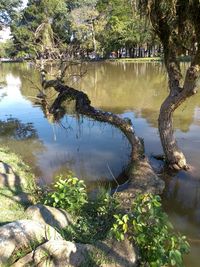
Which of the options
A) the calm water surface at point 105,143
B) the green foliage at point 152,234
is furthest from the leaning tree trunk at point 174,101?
the green foliage at point 152,234

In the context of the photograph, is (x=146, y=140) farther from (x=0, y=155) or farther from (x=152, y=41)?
(x=0, y=155)

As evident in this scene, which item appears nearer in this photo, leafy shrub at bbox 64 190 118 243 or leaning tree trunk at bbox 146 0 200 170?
leafy shrub at bbox 64 190 118 243

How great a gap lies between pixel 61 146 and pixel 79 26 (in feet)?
132

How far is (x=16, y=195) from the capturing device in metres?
5.87

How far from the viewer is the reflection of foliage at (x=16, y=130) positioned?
11648 millimetres

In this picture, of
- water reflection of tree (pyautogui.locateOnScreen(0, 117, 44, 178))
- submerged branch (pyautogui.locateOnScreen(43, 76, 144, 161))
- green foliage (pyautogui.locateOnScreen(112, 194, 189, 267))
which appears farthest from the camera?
water reflection of tree (pyautogui.locateOnScreen(0, 117, 44, 178))

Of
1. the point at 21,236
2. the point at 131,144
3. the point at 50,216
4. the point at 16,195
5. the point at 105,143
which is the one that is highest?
the point at 21,236

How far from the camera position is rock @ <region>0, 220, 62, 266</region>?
3645 millimetres

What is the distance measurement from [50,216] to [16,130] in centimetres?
820

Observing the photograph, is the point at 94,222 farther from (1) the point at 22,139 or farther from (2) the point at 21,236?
(1) the point at 22,139

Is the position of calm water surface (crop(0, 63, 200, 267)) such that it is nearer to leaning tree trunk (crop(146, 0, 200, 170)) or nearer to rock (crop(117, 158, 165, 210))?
rock (crop(117, 158, 165, 210))

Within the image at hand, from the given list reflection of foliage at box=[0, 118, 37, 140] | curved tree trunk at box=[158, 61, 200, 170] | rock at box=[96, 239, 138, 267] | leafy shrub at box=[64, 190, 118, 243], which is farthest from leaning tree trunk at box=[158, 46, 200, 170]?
reflection of foliage at box=[0, 118, 37, 140]

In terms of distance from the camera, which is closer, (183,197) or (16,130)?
(183,197)

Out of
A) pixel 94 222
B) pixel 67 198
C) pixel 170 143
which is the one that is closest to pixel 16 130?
pixel 170 143
